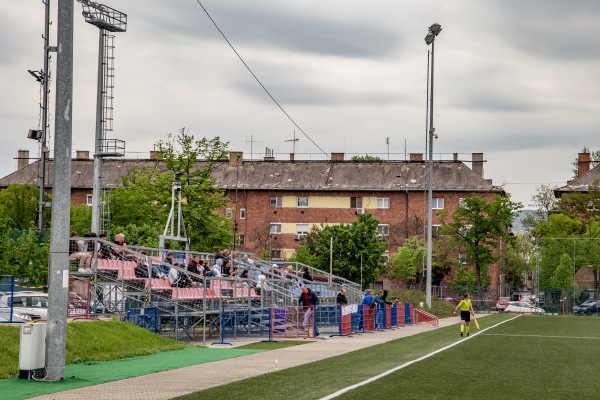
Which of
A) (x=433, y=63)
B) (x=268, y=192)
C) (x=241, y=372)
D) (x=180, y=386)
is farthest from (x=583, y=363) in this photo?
(x=268, y=192)

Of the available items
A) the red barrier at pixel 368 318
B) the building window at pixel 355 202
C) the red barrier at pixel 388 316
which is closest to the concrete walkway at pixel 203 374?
the red barrier at pixel 368 318

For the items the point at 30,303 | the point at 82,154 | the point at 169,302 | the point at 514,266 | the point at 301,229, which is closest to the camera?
the point at 169,302

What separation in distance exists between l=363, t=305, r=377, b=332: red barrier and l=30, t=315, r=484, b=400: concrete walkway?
772cm

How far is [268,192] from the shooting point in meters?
104

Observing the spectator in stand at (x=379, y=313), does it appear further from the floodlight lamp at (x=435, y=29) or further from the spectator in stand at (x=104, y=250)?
the floodlight lamp at (x=435, y=29)

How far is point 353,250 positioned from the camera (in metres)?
84.2

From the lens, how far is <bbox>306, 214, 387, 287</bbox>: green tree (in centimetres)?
8369

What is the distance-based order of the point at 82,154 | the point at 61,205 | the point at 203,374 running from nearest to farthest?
the point at 61,205, the point at 203,374, the point at 82,154

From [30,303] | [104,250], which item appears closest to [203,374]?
[104,250]

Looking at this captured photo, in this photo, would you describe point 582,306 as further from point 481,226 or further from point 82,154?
point 82,154

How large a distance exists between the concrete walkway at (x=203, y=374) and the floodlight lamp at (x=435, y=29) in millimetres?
29055

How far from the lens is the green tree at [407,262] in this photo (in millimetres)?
93688

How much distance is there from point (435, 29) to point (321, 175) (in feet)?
160

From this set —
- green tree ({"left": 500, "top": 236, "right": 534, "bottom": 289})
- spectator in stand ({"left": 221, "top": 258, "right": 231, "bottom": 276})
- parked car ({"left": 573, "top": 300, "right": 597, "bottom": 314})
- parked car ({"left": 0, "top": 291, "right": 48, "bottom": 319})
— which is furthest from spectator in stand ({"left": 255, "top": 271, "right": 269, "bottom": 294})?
green tree ({"left": 500, "top": 236, "right": 534, "bottom": 289})
